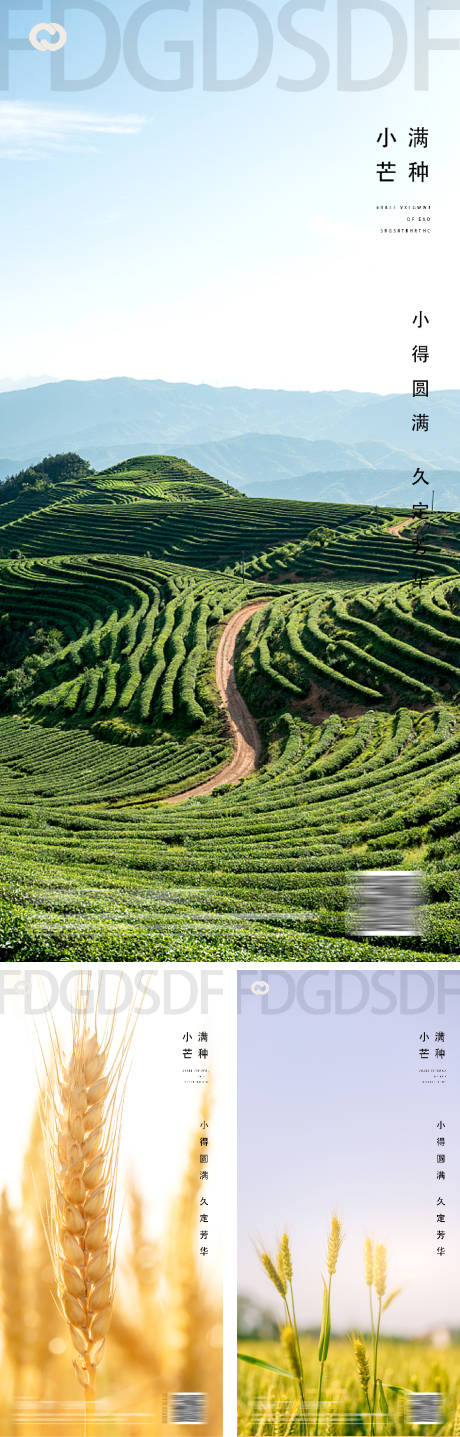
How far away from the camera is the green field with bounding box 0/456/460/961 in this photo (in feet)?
34.1

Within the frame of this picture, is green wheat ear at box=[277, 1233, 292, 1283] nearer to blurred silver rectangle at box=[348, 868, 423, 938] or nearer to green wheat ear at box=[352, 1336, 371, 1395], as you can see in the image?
green wheat ear at box=[352, 1336, 371, 1395]

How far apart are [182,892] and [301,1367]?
21.4 ft

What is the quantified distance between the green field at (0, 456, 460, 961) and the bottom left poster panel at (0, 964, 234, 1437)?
6.30 ft

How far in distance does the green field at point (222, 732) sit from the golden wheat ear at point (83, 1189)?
3089mm

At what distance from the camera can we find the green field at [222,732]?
10.4m

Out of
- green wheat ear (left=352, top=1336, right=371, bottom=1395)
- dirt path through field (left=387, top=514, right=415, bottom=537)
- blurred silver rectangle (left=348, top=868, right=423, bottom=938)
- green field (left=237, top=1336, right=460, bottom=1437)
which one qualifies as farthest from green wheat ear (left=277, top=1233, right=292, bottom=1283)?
dirt path through field (left=387, top=514, right=415, bottom=537)

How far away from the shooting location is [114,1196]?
4.95 meters

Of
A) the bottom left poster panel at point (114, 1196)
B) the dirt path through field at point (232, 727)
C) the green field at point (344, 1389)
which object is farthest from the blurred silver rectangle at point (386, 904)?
the dirt path through field at point (232, 727)

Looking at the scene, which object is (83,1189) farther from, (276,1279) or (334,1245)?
(334,1245)

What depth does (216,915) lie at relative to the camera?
10602mm

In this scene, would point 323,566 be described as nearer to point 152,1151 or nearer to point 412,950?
point 412,950

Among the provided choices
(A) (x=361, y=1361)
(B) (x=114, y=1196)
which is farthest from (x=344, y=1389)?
(B) (x=114, y=1196)

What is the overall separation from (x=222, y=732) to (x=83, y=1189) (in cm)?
1975

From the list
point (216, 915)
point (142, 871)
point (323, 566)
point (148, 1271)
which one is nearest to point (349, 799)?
point (142, 871)
